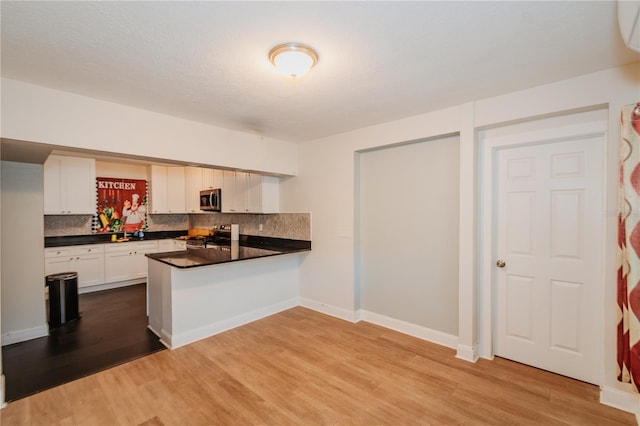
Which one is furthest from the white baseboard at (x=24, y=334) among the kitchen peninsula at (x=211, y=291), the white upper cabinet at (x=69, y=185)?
the white upper cabinet at (x=69, y=185)

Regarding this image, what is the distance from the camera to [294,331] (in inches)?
135

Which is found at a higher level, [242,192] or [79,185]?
[79,185]

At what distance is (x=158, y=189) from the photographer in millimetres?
5953

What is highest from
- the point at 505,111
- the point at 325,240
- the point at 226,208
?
the point at 505,111

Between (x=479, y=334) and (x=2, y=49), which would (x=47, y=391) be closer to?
(x=2, y=49)

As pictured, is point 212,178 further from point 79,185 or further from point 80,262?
point 80,262

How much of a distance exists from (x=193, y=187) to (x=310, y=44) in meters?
5.01

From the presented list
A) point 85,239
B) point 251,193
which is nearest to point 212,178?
point 251,193

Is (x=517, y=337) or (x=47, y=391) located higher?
(x=517, y=337)

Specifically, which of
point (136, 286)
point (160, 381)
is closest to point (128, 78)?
point (160, 381)

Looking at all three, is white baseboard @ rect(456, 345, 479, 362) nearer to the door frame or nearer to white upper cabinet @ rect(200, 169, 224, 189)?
the door frame

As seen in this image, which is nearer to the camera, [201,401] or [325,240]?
[201,401]

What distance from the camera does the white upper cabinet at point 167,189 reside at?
5906 mm

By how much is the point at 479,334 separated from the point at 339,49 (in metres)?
2.87
